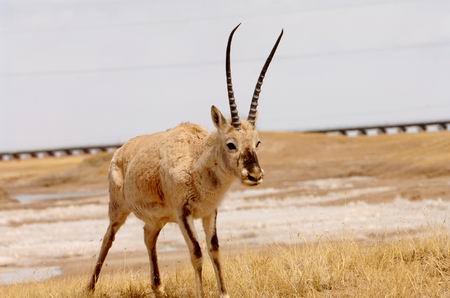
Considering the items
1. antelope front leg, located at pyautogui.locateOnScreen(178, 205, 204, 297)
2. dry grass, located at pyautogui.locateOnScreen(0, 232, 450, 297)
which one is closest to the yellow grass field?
dry grass, located at pyautogui.locateOnScreen(0, 232, 450, 297)

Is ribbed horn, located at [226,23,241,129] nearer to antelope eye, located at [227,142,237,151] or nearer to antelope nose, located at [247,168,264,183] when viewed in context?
antelope eye, located at [227,142,237,151]

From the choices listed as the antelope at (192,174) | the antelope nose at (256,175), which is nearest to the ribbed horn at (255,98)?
the antelope at (192,174)

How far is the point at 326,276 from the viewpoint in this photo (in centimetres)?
1066

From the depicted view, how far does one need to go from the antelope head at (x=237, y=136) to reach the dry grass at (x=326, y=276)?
1429 millimetres

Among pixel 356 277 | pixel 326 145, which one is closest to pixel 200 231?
pixel 356 277

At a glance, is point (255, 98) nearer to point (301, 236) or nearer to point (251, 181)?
point (251, 181)

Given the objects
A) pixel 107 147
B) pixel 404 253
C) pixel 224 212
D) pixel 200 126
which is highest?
pixel 200 126

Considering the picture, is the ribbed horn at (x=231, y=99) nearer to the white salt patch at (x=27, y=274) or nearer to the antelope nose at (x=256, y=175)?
the antelope nose at (x=256, y=175)

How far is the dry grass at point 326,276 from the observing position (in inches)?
397

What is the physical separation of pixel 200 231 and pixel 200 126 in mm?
9620

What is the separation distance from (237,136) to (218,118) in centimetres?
39

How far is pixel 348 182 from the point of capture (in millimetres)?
39875

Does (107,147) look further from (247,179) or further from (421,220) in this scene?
(247,179)

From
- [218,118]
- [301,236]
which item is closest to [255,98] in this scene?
[218,118]
